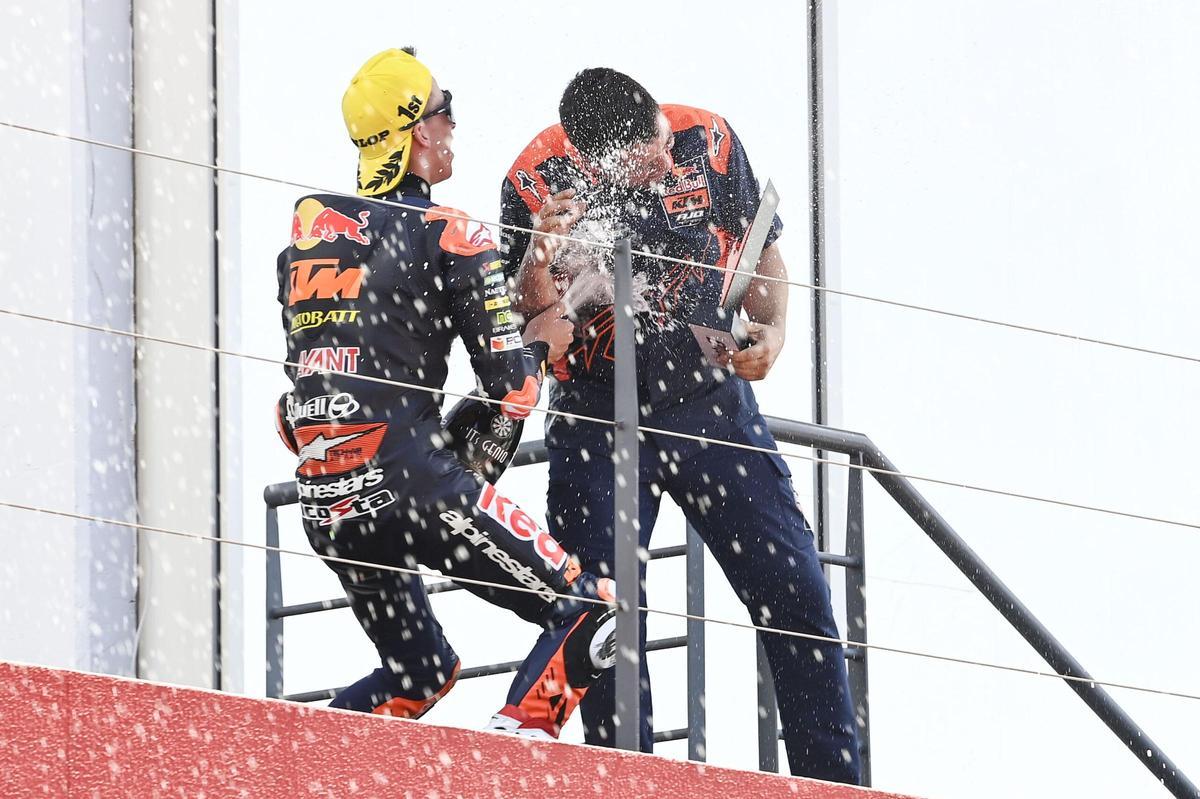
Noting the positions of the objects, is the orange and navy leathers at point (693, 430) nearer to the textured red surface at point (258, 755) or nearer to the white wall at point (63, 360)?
the textured red surface at point (258, 755)

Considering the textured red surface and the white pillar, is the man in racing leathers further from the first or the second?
the white pillar

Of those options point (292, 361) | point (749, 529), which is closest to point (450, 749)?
point (292, 361)

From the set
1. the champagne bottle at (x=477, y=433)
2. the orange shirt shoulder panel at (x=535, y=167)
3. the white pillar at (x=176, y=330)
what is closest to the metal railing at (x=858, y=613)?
the orange shirt shoulder panel at (x=535, y=167)

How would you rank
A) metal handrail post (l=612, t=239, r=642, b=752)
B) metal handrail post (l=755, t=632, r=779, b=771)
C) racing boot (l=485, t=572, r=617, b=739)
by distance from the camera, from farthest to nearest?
metal handrail post (l=755, t=632, r=779, b=771)
racing boot (l=485, t=572, r=617, b=739)
metal handrail post (l=612, t=239, r=642, b=752)

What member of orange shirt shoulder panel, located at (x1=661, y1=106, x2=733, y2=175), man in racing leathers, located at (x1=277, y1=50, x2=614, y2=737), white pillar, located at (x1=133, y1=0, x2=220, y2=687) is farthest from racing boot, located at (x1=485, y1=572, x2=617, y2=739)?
white pillar, located at (x1=133, y1=0, x2=220, y2=687)

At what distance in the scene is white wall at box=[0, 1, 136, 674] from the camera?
14.5ft

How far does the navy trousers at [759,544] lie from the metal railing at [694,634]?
0.55 feet

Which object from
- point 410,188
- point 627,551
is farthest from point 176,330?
point 627,551

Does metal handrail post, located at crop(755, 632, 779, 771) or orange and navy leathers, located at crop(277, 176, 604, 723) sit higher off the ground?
orange and navy leathers, located at crop(277, 176, 604, 723)

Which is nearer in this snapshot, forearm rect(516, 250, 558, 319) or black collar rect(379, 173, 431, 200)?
black collar rect(379, 173, 431, 200)

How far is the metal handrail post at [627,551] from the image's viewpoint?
8.09 feet

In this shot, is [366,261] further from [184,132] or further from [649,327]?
[184,132]

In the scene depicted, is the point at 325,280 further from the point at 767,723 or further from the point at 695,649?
the point at 767,723

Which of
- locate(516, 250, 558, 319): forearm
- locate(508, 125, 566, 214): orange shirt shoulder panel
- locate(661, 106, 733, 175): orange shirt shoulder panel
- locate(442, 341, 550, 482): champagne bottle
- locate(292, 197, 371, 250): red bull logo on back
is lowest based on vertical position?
locate(442, 341, 550, 482): champagne bottle
